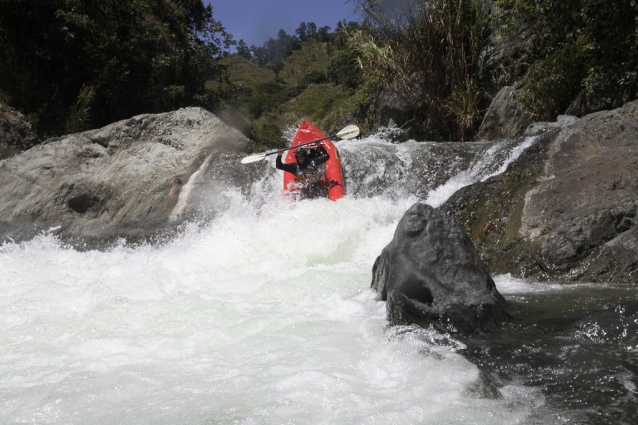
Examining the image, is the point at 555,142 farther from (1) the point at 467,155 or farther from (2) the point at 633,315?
(2) the point at 633,315

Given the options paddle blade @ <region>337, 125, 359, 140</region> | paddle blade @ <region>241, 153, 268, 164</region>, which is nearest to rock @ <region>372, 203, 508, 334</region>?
paddle blade @ <region>241, 153, 268, 164</region>

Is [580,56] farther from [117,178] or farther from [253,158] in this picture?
[117,178]

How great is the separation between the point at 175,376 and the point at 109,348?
2.31ft

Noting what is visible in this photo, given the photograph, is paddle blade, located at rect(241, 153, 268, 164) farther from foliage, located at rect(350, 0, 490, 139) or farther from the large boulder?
foliage, located at rect(350, 0, 490, 139)

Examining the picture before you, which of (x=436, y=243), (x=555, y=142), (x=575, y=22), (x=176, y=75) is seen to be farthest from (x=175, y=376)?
(x=176, y=75)

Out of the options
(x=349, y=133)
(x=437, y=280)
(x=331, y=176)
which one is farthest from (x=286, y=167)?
(x=437, y=280)

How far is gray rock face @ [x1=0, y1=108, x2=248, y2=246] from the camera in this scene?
7730mm

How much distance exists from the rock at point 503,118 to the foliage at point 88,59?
799 centimetres

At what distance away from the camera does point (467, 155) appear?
267 inches

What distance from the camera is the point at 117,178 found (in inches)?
327

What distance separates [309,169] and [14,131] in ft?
21.6

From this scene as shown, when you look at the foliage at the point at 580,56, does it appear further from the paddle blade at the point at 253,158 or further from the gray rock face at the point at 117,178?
the gray rock face at the point at 117,178

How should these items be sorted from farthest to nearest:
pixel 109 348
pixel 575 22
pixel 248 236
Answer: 1. pixel 575 22
2. pixel 248 236
3. pixel 109 348

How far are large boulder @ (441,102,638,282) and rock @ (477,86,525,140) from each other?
3.00m
